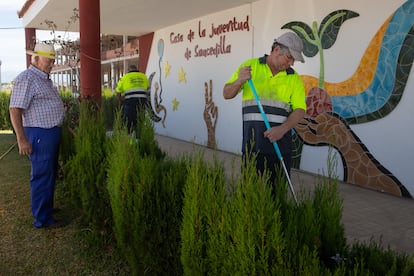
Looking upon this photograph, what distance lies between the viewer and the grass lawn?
340 centimetres

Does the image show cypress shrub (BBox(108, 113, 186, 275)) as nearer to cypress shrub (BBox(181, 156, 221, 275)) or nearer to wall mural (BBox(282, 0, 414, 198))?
cypress shrub (BBox(181, 156, 221, 275))

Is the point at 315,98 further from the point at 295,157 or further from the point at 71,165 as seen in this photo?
the point at 71,165

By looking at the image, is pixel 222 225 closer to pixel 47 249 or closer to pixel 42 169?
pixel 47 249

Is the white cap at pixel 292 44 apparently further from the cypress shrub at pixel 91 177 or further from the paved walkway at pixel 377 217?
the cypress shrub at pixel 91 177

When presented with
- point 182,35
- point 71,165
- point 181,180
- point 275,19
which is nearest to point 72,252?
point 71,165

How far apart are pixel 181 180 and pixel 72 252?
1.59 meters

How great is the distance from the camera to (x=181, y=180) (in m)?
2.74

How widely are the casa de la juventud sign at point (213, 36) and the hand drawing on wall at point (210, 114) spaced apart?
762 mm

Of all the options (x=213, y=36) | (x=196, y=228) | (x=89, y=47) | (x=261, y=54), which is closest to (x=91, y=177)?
(x=196, y=228)

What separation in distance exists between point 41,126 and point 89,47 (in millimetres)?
1685

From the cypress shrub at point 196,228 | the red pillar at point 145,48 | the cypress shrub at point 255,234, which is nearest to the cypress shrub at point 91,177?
the cypress shrub at point 196,228

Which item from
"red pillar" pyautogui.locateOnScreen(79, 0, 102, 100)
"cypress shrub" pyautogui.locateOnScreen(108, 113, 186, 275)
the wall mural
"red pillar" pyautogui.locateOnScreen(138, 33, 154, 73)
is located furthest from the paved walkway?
"red pillar" pyautogui.locateOnScreen(138, 33, 154, 73)

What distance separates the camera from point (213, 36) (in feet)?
30.4

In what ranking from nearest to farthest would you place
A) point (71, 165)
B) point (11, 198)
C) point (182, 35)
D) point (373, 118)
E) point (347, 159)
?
point (71, 165) → point (11, 198) → point (373, 118) → point (347, 159) → point (182, 35)
